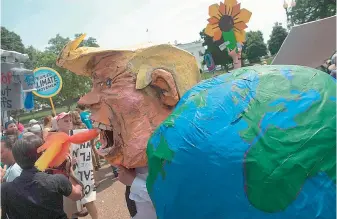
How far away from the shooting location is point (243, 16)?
3961mm

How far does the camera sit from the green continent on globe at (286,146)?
0.81m

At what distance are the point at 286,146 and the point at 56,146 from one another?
69.0 inches

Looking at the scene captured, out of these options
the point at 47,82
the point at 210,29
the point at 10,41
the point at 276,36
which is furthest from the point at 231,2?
the point at 10,41

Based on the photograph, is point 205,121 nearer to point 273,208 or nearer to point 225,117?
point 225,117

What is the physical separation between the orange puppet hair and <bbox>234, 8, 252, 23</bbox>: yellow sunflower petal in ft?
8.68

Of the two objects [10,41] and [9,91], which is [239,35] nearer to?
[9,91]

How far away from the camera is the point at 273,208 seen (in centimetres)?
82

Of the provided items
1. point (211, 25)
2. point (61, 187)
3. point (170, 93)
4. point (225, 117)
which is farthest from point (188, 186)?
point (211, 25)

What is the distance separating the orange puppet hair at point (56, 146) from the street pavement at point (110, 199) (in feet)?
7.92

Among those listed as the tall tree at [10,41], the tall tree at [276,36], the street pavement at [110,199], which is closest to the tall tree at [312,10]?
the tall tree at [276,36]

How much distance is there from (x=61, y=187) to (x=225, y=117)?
1715 millimetres

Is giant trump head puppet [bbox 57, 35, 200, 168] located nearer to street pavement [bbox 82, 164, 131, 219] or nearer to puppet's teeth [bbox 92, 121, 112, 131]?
puppet's teeth [bbox 92, 121, 112, 131]

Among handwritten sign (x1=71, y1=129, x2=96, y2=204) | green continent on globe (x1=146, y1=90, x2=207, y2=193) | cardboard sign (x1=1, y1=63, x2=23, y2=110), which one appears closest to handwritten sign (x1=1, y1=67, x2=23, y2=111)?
cardboard sign (x1=1, y1=63, x2=23, y2=110)

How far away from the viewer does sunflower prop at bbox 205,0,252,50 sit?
3.95 m
